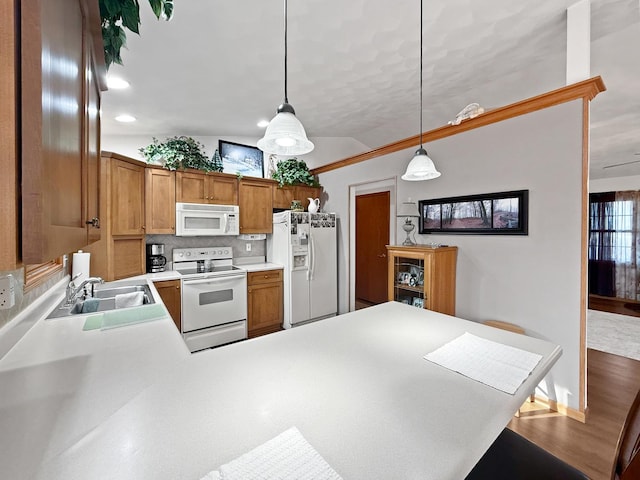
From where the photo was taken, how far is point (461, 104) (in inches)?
127

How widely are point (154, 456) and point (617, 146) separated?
6250mm

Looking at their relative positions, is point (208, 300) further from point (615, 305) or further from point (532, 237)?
point (615, 305)

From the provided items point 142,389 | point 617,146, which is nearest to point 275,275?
point 142,389

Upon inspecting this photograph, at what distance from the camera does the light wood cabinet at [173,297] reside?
3.03 metres

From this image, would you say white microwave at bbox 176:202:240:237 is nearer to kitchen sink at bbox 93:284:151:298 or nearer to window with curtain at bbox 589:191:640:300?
kitchen sink at bbox 93:284:151:298

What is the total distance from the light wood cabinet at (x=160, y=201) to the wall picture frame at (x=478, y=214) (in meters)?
2.99

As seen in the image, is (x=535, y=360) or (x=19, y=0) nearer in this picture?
(x=19, y=0)

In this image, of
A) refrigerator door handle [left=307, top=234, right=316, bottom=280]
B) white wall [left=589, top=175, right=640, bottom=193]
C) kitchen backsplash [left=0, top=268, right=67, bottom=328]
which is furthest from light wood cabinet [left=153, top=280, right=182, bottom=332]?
white wall [left=589, top=175, right=640, bottom=193]

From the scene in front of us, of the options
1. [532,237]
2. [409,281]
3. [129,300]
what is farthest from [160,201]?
[532,237]

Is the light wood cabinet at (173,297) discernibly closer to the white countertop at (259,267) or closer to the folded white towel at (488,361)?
the white countertop at (259,267)

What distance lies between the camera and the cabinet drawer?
365cm

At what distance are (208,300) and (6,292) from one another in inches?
89.8

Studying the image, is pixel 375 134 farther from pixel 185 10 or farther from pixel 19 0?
pixel 19 0

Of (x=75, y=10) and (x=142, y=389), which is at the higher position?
(x=75, y=10)
